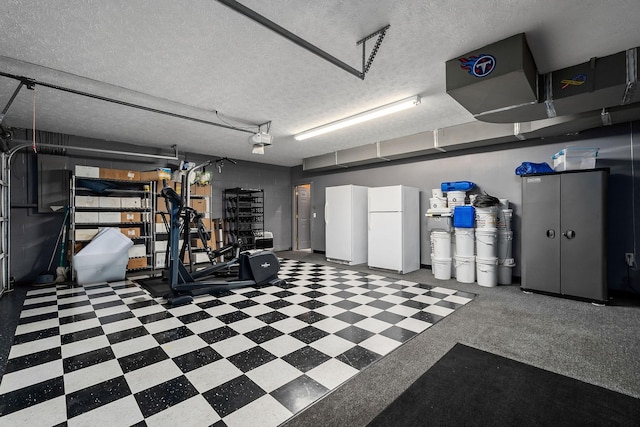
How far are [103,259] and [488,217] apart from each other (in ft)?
22.0

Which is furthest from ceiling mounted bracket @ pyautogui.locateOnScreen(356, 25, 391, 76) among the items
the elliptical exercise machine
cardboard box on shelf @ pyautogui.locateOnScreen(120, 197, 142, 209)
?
cardboard box on shelf @ pyautogui.locateOnScreen(120, 197, 142, 209)

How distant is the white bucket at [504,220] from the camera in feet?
16.4

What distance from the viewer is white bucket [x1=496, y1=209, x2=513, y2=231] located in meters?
4.99

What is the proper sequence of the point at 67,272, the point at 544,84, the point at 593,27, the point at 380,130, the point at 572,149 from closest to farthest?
1. the point at 593,27
2. the point at 544,84
3. the point at 572,149
4. the point at 67,272
5. the point at 380,130

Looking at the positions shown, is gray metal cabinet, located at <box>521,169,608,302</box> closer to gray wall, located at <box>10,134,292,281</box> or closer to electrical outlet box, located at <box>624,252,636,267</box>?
electrical outlet box, located at <box>624,252,636,267</box>

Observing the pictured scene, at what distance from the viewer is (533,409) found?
1180mm

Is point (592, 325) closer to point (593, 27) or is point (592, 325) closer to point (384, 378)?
point (384, 378)

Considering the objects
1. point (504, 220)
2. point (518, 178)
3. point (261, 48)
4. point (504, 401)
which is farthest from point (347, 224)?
point (504, 401)

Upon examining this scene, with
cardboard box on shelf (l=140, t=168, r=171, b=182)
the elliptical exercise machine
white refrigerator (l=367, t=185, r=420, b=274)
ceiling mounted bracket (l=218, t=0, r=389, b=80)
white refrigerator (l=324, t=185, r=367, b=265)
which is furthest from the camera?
white refrigerator (l=324, t=185, r=367, b=265)

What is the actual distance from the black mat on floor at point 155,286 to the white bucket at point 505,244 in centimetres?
554

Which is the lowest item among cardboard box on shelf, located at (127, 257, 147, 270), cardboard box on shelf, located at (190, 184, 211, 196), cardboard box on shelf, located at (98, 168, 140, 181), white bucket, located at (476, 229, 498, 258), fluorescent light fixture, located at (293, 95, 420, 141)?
cardboard box on shelf, located at (127, 257, 147, 270)

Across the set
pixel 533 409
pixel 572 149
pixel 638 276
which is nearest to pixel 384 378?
pixel 533 409

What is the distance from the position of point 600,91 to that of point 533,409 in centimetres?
366

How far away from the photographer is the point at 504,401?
4.07 feet
